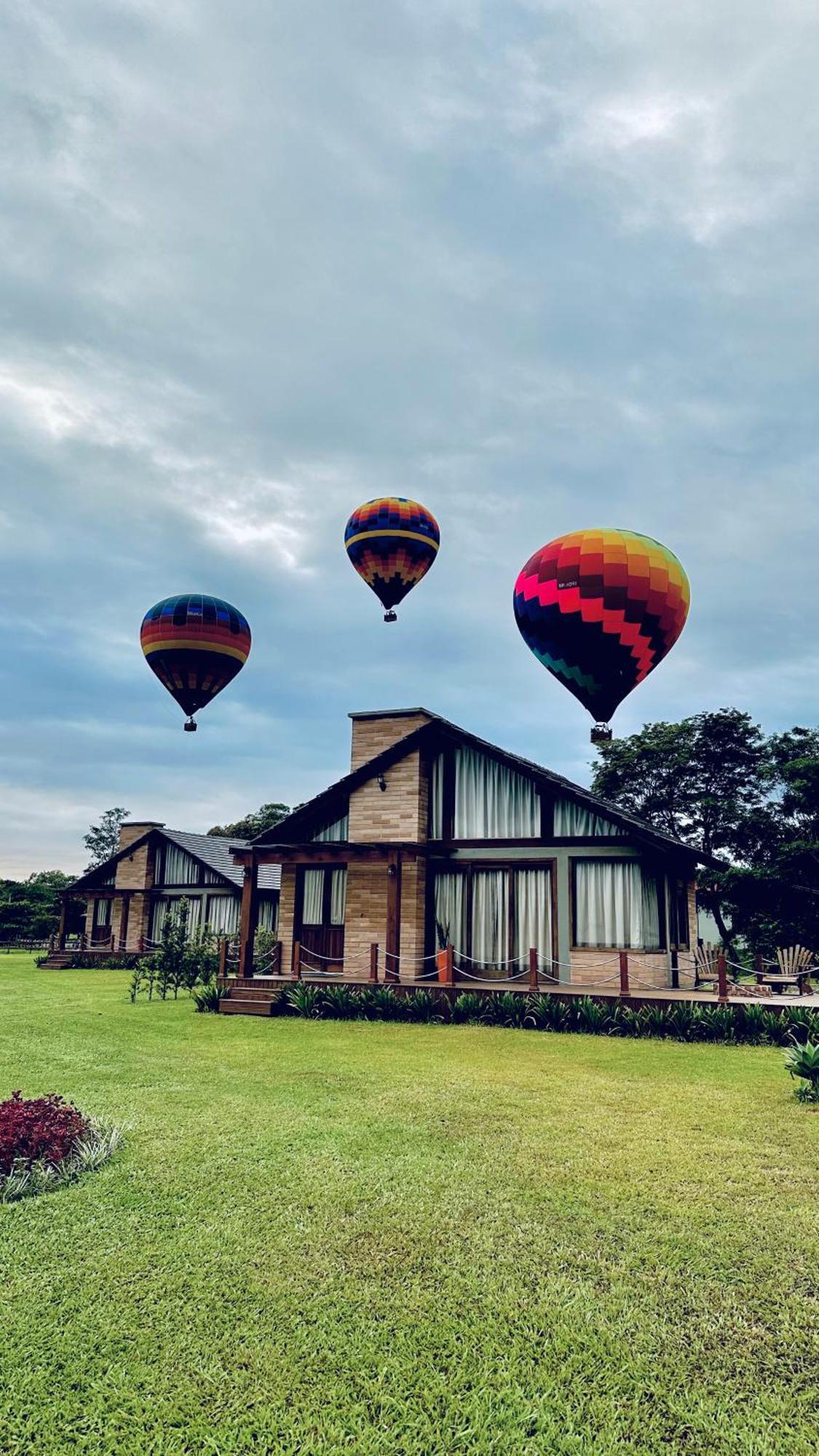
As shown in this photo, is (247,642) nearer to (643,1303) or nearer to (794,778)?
(643,1303)

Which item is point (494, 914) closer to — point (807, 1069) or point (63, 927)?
point (807, 1069)

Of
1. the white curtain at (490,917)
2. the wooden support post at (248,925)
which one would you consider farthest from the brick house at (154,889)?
the white curtain at (490,917)

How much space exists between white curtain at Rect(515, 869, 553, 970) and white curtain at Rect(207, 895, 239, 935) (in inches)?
699

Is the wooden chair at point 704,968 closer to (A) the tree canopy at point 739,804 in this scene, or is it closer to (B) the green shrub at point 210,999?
(A) the tree canopy at point 739,804

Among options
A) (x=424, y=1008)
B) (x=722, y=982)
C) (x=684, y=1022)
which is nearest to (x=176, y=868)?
(x=424, y=1008)

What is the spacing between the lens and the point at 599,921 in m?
17.6

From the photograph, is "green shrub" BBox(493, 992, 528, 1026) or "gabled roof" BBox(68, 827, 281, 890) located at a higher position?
"gabled roof" BBox(68, 827, 281, 890)

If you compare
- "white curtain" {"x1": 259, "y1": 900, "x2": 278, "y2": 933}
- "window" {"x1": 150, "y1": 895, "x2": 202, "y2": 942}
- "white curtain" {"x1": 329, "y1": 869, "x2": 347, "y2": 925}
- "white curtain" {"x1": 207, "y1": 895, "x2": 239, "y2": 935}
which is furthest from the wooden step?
"window" {"x1": 150, "y1": 895, "x2": 202, "y2": 942}

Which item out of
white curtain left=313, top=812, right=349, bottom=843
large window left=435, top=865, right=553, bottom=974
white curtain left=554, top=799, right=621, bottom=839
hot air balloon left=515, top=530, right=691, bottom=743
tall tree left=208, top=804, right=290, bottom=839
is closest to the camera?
hot air balloon left=515, top=530, right=691, bottom=743

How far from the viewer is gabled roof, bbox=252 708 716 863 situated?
1708 cm

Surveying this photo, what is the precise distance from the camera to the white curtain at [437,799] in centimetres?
1953

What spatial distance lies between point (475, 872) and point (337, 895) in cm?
412

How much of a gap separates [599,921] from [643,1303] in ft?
43.7

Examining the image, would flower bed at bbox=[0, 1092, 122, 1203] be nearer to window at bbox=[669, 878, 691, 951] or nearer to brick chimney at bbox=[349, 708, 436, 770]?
window at bbox=[669, 878, 691, 951]
